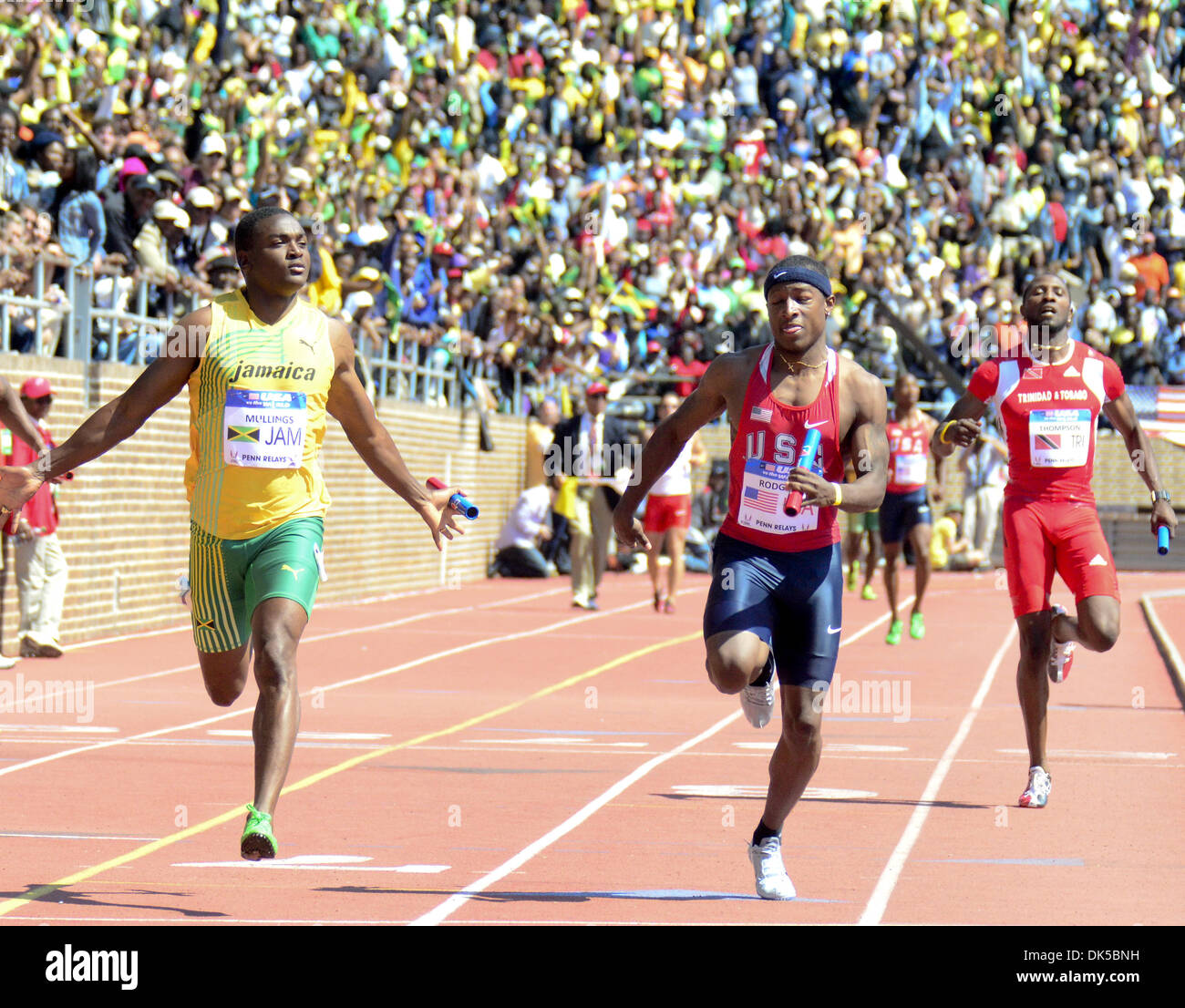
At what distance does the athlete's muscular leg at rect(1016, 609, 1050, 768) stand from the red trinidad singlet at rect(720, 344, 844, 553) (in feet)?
9.58

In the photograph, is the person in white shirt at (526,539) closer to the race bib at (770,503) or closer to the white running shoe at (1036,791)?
the white running shoe at (1036,791)

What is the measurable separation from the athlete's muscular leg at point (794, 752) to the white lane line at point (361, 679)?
444cm

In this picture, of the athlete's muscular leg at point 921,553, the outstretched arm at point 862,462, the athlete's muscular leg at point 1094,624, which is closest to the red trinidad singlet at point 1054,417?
the athlete's muscular leg at point 1094,624

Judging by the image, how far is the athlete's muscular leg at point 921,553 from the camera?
18.8 meters

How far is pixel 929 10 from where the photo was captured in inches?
1523

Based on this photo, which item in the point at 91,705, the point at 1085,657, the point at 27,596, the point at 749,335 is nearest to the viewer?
the point at 91,705

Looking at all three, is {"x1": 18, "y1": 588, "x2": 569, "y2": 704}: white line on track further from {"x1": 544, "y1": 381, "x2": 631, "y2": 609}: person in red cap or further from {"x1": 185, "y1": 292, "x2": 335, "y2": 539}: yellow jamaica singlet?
{"x1": 185, "y1": 292, "x2": 335, "y2": 539}: yellow jamaica singlet

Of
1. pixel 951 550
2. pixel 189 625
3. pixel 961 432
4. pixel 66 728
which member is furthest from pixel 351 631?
pixel 951 550

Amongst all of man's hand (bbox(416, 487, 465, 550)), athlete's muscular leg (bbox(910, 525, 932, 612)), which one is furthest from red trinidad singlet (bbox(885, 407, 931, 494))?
man's hand (bbox(416, 487, 465, 550))

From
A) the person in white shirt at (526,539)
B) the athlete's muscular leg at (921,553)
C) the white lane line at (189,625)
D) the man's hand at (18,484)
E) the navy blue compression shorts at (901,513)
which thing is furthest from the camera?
the person in white shirt at (526,539)

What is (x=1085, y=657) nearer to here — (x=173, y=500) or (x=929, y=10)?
(x=173, y=500)

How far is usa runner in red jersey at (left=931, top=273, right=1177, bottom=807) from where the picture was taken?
10.0m

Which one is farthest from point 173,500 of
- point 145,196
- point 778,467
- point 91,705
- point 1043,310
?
point 778,467

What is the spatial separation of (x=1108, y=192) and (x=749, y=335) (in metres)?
7.95
